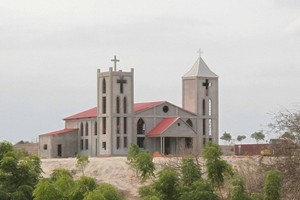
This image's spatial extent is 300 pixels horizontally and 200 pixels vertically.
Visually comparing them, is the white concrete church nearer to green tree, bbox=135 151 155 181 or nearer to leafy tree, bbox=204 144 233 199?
green tree, bbox=135 151 155 181

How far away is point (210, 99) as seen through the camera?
7662cm

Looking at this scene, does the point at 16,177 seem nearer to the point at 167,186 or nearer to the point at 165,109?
the point at 167,186

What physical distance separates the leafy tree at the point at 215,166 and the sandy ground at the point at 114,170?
12004 mm

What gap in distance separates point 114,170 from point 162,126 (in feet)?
67.5

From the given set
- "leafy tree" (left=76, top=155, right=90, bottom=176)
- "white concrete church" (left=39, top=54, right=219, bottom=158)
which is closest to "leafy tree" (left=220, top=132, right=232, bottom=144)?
"white concrete church" (left=39, top=54, right=219, bottom=158)

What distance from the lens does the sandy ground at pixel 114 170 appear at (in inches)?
1871

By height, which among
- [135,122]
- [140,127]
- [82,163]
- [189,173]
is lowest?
[189,173]

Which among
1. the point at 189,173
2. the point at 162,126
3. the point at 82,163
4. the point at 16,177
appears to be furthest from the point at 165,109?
the point at 16,177

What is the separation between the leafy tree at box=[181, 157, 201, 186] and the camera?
105ft

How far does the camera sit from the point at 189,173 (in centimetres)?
3206

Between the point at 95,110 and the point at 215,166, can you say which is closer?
the point at 215,166

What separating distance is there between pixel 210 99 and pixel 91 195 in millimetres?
52153

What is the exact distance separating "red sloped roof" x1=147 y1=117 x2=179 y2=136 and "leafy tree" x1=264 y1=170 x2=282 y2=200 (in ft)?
133

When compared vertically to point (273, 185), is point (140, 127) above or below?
above
